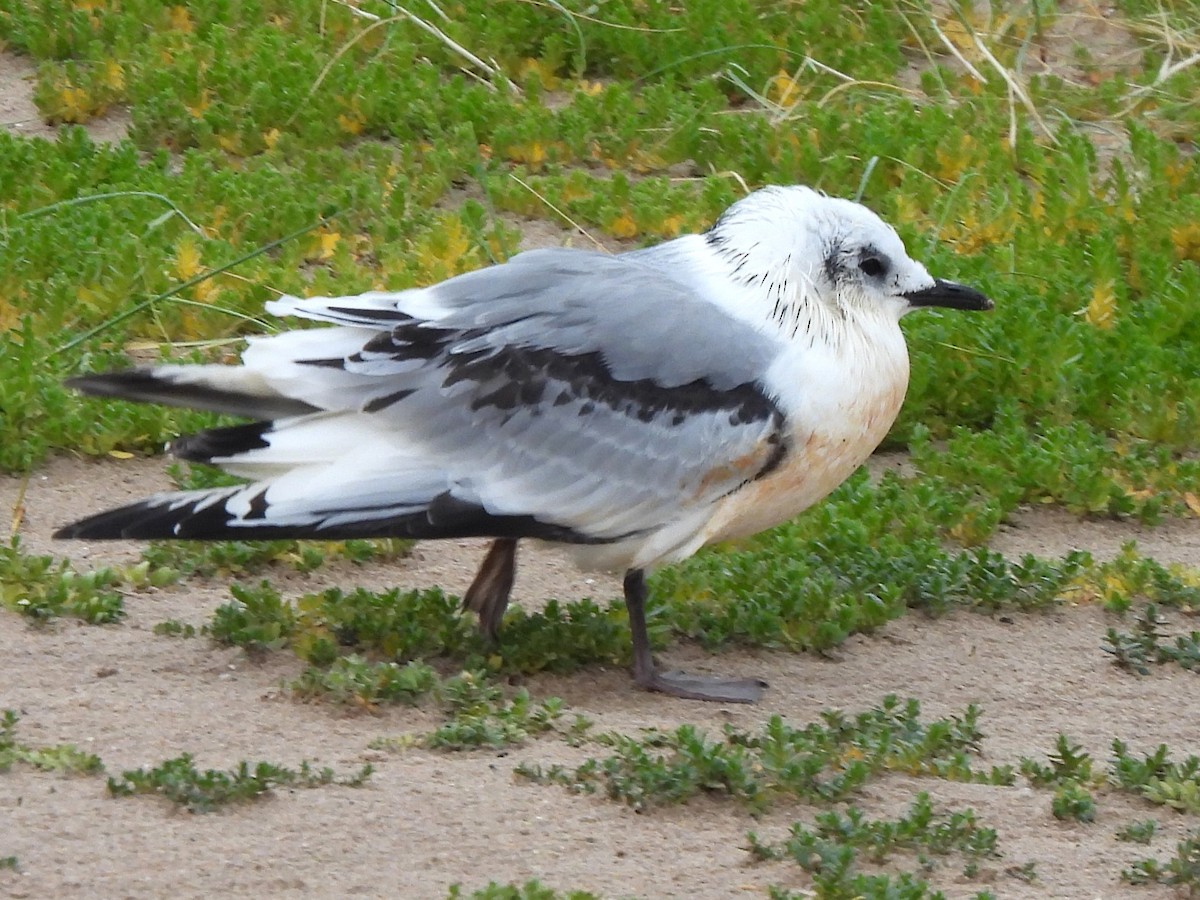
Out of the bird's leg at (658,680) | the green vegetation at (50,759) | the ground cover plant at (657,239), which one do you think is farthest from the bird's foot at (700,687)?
the green vegetation at (50,759)

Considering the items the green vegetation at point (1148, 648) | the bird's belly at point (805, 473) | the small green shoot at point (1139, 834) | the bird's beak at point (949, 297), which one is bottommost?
the small green shoot at point (1139, 834)

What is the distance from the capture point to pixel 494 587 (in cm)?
506

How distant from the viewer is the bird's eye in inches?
205

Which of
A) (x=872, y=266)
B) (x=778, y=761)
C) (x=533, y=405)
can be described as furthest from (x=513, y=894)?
(x=872, y=266)

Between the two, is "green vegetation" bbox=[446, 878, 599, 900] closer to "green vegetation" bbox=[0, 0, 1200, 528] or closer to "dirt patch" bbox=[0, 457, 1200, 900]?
"dirt patch" bbox=[0, 457, 1200, 900]

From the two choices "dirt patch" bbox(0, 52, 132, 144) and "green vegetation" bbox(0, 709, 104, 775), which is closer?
"green vegetation" bbox(0, 709, 104, 775)

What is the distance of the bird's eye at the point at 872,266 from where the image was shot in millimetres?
5199

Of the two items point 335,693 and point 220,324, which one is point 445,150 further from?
point 335,693

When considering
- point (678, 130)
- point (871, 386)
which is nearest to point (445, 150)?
point (678, 130)

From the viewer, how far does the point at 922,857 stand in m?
3.97

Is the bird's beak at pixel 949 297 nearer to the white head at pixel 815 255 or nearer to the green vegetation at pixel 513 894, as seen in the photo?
the white head at pixel 815 255

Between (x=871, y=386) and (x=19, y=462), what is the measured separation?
270 cm

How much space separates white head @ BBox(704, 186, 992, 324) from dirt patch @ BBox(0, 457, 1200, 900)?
1.02 metres

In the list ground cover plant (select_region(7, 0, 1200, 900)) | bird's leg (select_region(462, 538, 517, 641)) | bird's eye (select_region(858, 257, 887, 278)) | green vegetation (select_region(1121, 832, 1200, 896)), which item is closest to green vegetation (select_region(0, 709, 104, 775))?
ground cover plant (select_region(7, 0, 1200, 900))
